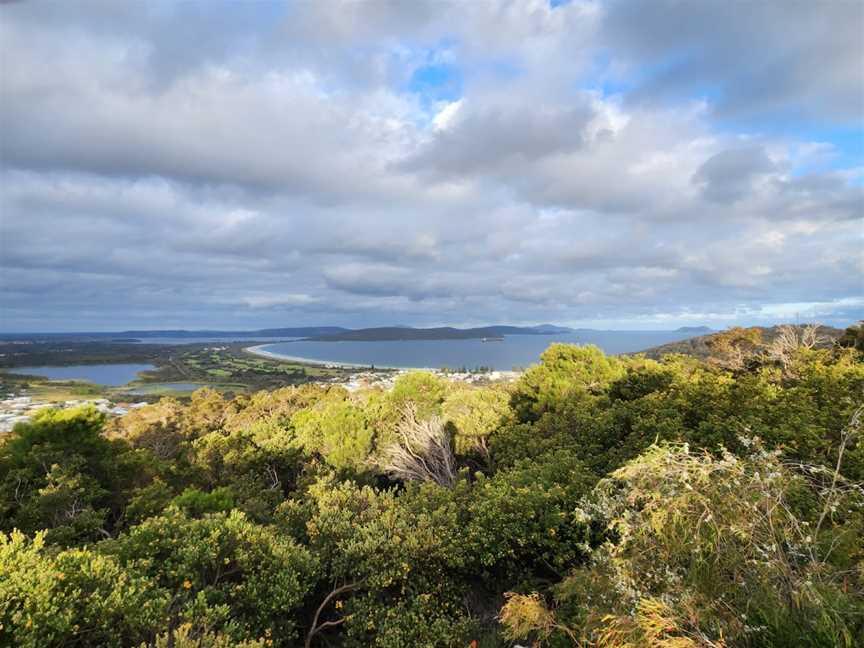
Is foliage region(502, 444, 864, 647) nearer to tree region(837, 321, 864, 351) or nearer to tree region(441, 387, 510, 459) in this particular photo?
tree region(441, 387, 510, 459)

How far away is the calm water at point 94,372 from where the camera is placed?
125 metres

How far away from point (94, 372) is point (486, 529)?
569 ft

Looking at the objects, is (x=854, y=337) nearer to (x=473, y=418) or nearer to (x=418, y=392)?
(x=473, y=418)

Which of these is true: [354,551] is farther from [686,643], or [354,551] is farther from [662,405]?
[662,405]

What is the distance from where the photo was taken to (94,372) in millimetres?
143375

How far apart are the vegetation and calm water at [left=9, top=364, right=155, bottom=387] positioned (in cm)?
12291

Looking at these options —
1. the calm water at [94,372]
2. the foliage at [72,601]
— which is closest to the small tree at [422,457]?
the foliage at [72,601]

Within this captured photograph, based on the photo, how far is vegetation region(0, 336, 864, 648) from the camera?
4754mm

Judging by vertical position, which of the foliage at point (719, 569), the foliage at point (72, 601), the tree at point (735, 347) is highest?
the tree at point (735, 347)

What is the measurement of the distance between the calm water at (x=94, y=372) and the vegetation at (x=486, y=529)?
123 m

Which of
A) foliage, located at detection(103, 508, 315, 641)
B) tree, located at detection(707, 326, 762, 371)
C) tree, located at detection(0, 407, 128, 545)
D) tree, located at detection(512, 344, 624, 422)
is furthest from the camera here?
tree, located at detection(707, 326, 762, 371)

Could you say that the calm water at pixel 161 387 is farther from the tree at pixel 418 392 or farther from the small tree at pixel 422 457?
the small tree at pixel 422 457

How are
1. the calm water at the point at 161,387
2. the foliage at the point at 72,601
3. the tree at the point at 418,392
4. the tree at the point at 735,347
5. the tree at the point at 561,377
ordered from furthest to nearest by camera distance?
the calm water at the point at 161,387
the tree at the point at 418,392
the tree at the point at 735,347
the tree at the point at 561,377
the foliage at the point at 72,601

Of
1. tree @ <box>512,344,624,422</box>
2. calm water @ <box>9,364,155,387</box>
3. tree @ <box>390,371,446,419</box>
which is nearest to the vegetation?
tree @ <box>512,344,624,422</box>
